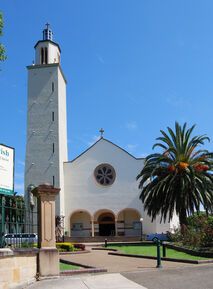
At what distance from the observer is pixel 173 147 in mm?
36062

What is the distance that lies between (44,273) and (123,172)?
40641 millimetres

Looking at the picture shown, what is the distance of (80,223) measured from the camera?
177ft

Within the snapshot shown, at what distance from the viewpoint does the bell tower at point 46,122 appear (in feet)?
168

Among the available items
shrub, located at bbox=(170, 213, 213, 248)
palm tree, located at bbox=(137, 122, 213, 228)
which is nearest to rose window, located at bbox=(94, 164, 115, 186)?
palm tree, located at bbox=(137, 122, 213, 228)

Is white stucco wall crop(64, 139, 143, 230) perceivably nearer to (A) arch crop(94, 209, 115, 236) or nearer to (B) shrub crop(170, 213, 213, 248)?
(A) arch crop(94, 209, 115, 236)

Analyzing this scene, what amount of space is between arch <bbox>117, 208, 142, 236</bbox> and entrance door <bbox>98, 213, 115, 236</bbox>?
118 cm

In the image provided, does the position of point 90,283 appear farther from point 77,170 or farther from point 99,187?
point 77,170

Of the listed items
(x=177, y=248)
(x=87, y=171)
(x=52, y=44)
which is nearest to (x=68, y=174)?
(x=87, y=171)

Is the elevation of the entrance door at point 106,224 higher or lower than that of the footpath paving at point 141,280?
higher

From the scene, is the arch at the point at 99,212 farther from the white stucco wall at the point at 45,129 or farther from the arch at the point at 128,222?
the white stucco wall at the point at 45,129

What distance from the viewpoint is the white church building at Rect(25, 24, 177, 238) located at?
5166 cm

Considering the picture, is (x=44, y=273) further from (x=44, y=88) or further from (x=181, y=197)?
(x=44, y=88)

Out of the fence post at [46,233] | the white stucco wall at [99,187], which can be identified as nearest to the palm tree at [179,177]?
the white stucco wall at [99,187]

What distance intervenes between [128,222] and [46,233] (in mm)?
41237
